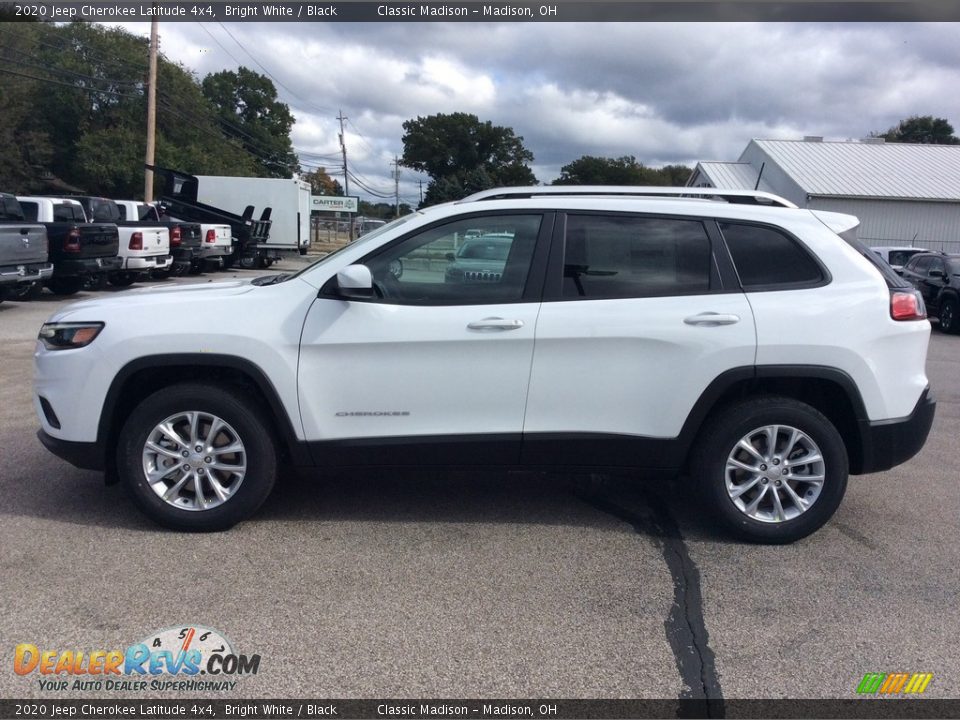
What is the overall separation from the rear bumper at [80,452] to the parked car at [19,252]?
29.1 feet

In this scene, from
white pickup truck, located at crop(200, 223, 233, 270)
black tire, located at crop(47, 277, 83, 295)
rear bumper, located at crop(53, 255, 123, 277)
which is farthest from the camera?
white pickup truck, located at crop(200, 223, 233, 270)

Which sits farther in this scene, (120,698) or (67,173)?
(67,173)

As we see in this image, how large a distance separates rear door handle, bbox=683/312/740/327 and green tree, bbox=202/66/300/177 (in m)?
70.1

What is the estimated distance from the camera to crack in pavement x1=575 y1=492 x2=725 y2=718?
316 cm

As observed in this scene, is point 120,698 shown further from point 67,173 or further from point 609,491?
point 67,173

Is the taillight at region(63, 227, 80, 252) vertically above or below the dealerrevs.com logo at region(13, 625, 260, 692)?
above

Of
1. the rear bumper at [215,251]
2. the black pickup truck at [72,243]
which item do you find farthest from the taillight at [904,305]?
the rear bumper at [215,251]

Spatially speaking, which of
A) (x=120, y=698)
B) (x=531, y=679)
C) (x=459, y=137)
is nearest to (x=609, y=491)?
(x=531, y=679)

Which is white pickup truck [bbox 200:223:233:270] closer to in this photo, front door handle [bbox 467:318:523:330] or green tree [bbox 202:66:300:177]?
front door handle [bbox 467:318:523:330]

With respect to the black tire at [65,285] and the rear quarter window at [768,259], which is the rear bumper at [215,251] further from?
the rear quarter window at [768,259]

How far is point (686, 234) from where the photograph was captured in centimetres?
466

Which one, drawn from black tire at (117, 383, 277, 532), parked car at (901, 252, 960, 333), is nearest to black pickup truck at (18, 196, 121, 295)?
black tire at (117, 383, 277, 532)

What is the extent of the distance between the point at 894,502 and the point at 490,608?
3086mm

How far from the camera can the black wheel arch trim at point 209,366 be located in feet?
14.5
